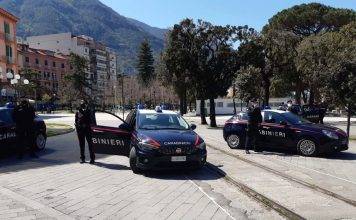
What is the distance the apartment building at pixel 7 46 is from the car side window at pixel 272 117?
47971mm

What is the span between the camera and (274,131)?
1702 centimetres

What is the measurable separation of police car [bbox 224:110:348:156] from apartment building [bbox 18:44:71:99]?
83.5 metres

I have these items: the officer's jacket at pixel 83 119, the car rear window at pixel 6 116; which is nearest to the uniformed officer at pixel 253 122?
the officer's jacket at pixel 83 119

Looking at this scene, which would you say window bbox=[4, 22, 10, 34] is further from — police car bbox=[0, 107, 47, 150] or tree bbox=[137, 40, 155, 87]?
police car bbox=[0, 107, 47, 150]

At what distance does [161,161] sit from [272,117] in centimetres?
676

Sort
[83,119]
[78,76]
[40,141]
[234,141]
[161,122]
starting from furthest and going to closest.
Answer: [78,76] → [234,141] → [40,141] → [83,119] → [161,122]

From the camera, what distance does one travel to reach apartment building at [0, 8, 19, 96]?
204 feet

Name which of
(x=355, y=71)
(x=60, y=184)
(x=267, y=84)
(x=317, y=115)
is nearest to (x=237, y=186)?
(x=60, y=184)

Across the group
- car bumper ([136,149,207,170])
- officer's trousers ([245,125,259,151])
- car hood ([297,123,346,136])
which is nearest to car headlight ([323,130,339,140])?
car hood ([297,123,346,136])

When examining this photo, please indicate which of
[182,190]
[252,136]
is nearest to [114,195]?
[182,190]

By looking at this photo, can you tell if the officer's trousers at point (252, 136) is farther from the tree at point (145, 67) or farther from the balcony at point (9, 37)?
the tree at point (145, 67)

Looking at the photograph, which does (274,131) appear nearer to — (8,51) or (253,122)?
(253,122)

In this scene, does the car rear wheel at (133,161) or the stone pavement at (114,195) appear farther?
the car rear wheel at (133,161)

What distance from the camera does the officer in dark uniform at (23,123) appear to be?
1523cm
